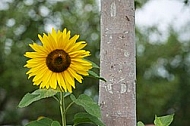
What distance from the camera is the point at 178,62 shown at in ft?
22.7

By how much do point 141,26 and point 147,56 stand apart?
0.46 metres

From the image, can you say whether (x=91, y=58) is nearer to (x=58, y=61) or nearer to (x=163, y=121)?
(x=163, y=121)

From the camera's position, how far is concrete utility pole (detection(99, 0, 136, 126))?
3.83 feet

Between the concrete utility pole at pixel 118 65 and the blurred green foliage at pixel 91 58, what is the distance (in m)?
3.63

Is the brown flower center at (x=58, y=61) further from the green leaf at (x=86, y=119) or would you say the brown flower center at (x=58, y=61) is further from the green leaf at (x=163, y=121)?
the green leaf at (x=163, y=121)

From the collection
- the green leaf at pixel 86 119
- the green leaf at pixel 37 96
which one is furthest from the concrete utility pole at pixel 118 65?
the green leaf at pixel 37 96

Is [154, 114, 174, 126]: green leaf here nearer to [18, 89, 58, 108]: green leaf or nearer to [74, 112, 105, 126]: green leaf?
[74, 112, 105, 126]: green leaf

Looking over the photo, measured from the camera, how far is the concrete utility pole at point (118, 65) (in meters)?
1.17

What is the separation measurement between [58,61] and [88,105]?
0.40ft

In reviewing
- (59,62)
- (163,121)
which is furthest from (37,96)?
(163,121)

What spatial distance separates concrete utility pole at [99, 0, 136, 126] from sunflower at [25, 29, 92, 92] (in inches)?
4.3

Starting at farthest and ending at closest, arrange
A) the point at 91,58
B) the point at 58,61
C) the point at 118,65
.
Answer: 1. the point at 91,58
2. the point at 118,65
3. the point at 58,61

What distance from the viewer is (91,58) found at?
18.0 ft

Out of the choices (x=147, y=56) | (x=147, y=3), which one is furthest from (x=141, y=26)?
(x=147, y=3)
